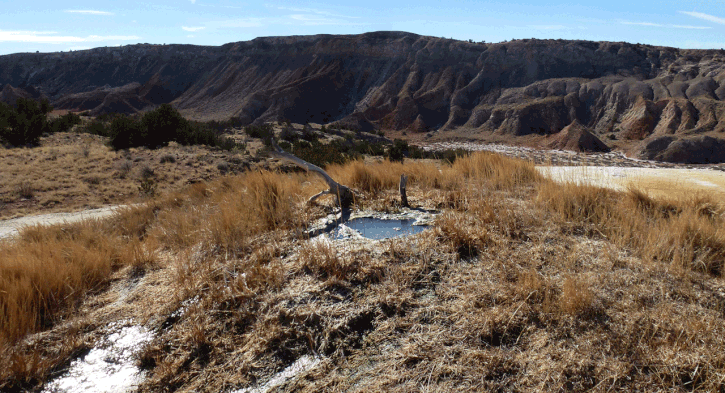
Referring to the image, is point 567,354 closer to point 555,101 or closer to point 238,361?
point 238,361

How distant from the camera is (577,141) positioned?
35.3 m

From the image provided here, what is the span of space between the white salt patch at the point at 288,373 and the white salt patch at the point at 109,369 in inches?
36.3

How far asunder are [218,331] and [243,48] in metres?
76.2

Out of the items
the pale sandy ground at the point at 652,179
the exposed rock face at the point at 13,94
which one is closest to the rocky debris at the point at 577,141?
the pale sandy ground at the point at 652,179

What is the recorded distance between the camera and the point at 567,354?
8.76 feet

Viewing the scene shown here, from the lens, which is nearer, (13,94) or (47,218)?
(47,218)

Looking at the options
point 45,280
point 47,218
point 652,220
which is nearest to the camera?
point 45,280

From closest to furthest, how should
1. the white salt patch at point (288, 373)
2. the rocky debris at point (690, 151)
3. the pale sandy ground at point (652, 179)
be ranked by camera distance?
the white salt patch at point (288, 373)
the pale sandy ground at point (652, 179)
the rocky debris at point (690, 151)

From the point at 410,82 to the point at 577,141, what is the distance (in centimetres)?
2773

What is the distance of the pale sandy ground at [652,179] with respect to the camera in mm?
5113

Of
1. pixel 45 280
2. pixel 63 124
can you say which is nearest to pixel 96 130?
pixel 63 124

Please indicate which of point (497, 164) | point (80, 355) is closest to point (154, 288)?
point (80, 355)

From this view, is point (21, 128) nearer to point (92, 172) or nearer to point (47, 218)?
point (92, 172)

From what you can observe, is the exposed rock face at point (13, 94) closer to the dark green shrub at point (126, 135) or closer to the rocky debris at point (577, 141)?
the dark green shrub at point (126, 135)
